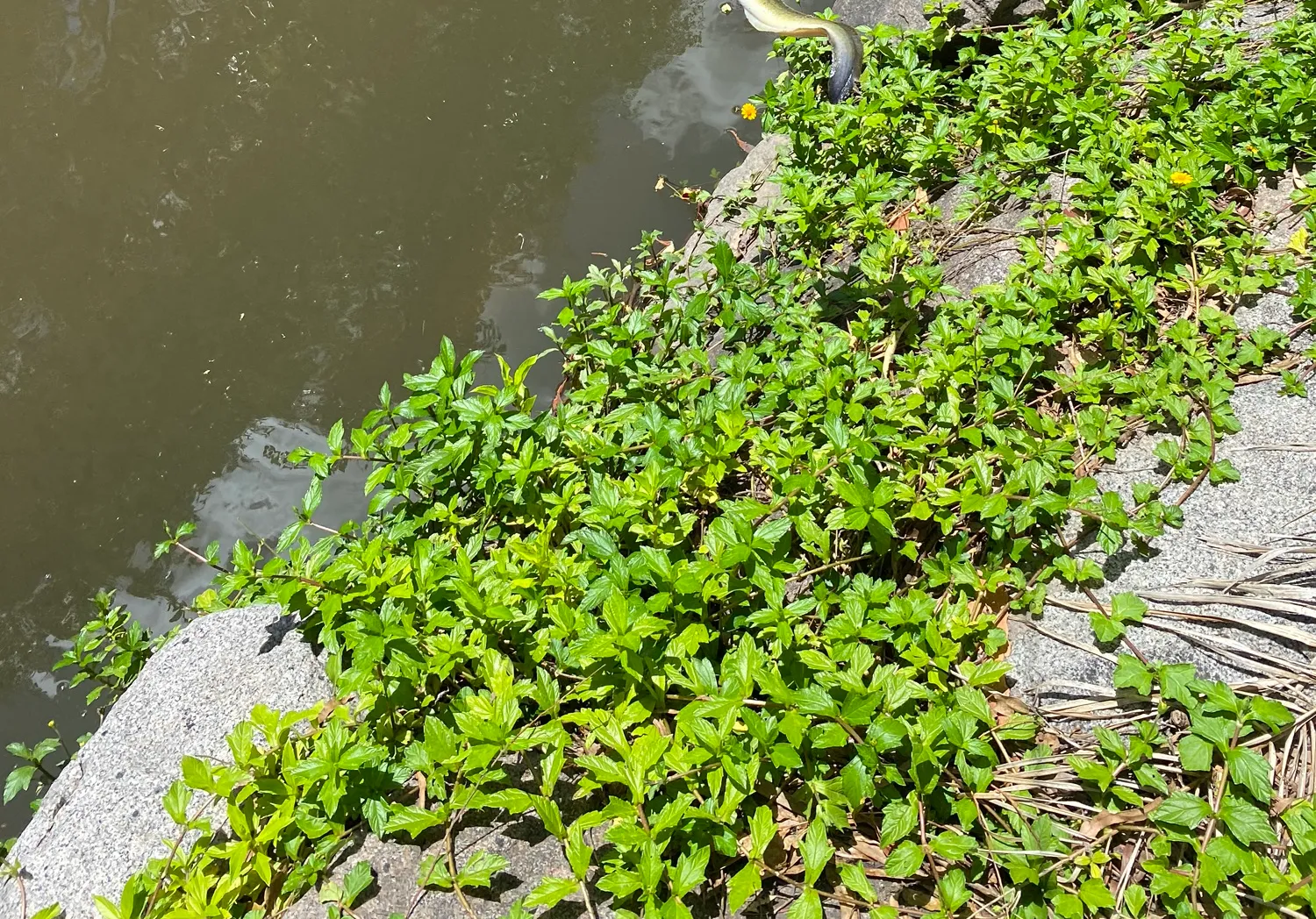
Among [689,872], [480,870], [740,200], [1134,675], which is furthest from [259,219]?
[1134,675]

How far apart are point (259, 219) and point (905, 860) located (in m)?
4.73

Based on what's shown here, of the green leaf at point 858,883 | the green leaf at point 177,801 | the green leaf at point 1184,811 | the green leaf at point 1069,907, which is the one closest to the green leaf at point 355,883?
the green leaf at point 177,801

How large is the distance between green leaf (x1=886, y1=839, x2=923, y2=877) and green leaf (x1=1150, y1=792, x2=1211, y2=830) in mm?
476

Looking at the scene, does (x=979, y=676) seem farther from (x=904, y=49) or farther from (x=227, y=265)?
(x=227, y=265)

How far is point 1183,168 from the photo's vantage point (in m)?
2.86

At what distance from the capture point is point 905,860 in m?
1.69

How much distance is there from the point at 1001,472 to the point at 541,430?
137cm

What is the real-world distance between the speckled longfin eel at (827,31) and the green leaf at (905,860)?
3.79 metres

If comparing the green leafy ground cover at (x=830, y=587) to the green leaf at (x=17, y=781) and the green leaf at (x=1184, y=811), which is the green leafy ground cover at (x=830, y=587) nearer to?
the green leaf at (x=1184, y=811)

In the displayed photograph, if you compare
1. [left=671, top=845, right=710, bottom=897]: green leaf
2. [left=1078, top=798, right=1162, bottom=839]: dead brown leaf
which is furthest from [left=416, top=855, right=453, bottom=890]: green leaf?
[left=1078, top=798, right=1162, bottom=839]: dead brown leaf

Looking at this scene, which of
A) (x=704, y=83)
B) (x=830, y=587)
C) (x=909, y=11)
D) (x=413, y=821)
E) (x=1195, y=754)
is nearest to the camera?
(x=1195, y=754)

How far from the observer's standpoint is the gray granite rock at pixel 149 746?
7.20 feet

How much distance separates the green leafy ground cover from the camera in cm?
174

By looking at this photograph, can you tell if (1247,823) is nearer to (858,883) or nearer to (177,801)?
(858,883)
